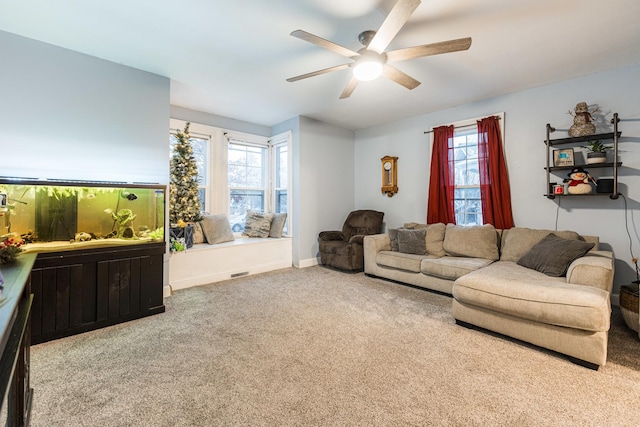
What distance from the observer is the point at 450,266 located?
325cm

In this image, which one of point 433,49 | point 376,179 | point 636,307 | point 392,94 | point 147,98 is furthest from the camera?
point 376,179

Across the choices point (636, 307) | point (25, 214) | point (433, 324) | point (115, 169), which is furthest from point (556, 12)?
point (25, 214)

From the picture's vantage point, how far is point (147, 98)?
3066 mm

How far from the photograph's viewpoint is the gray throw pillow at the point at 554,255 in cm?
255

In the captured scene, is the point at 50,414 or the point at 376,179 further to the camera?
the point at 376,179

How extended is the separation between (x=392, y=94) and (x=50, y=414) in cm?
418

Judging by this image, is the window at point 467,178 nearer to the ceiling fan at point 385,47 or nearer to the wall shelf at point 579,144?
the wall shelf at point 579,144

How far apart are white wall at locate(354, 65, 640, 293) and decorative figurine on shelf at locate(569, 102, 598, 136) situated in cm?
23

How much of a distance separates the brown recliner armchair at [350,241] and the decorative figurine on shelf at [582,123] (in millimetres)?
2735

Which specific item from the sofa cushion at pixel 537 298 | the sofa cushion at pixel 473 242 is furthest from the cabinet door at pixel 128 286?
the sofa cushion at pixel 473 242

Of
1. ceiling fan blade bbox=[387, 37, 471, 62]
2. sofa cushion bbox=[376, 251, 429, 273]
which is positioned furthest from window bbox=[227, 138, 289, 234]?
ceiling fan blade bbox=[387, 37, 471, 62]

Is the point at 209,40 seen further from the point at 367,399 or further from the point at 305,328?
the point at 367,399

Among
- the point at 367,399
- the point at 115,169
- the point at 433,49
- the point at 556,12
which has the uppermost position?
the point at 556,12

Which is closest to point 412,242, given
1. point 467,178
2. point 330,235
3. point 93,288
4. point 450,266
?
point 450,266
